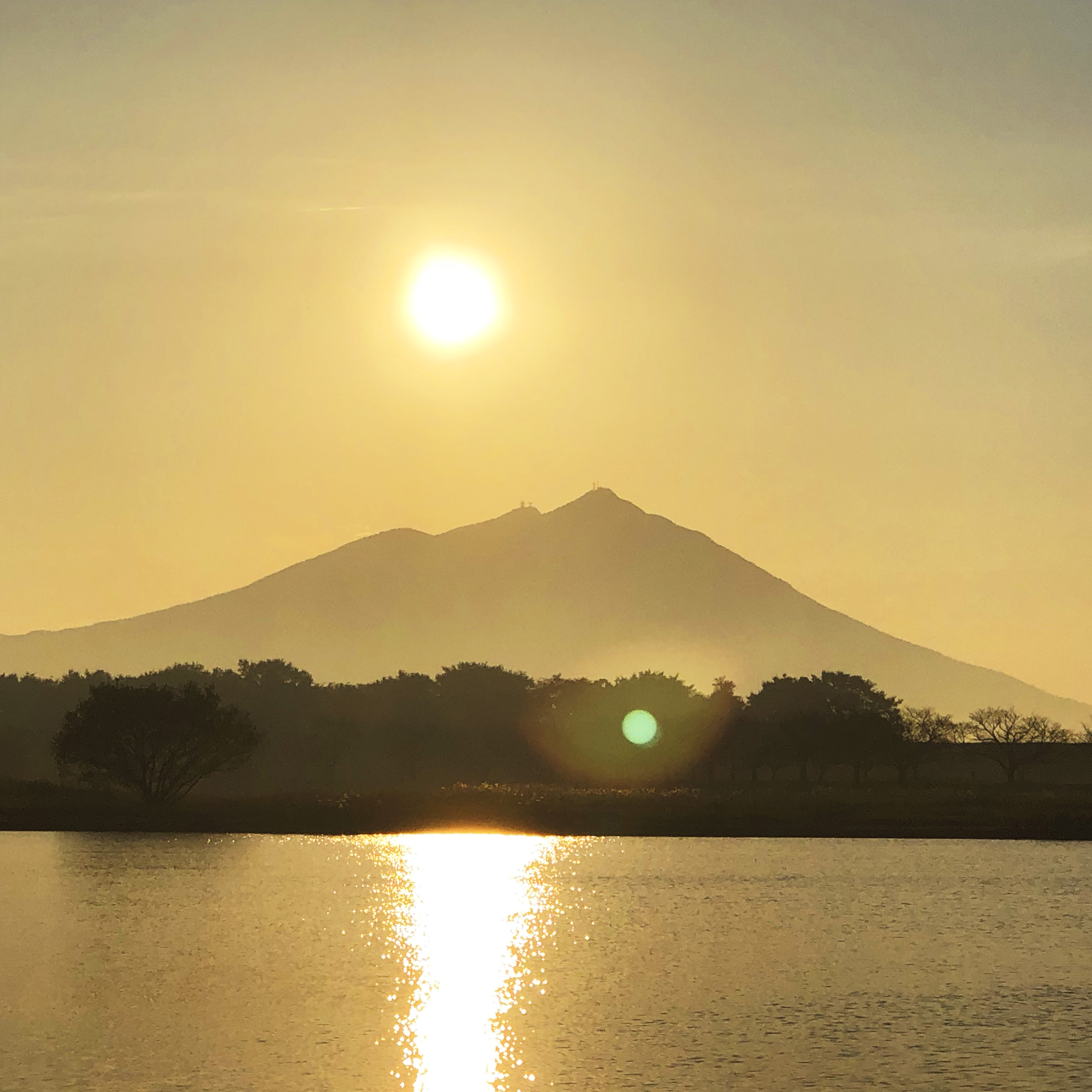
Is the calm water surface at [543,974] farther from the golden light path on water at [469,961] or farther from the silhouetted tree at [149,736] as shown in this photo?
the silhouetted tree at [149,736]

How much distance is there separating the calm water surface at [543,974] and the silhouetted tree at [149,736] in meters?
28.9

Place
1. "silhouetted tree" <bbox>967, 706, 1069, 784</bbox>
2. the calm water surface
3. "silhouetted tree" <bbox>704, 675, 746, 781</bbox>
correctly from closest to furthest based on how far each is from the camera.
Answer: the calm water surface, "silhouetted tree" <bbox>704, 675, 746, 781</bbox>, "silhouetted tree" <bbox>967, 706, 1069, 784</bbox>

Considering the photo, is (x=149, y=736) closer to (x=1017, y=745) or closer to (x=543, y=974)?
(x=543, y=974)

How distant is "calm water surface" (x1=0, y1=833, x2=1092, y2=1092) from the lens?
36.7m

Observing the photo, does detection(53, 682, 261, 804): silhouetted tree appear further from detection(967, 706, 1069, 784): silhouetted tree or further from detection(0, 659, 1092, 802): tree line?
detection(967, 706, 1069, 784): silhouetted tree

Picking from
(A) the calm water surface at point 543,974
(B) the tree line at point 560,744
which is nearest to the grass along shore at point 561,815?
(B) the tree line at point 560,744

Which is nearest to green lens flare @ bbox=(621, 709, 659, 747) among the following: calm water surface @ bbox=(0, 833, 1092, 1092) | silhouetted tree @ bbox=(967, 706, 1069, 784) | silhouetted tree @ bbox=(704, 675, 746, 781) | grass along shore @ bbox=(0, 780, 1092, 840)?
silhouetted tree @ bbox=(704, 675, 746, 781)

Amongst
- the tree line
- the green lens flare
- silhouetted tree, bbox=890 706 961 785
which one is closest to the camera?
the tree line

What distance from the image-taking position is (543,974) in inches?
2040

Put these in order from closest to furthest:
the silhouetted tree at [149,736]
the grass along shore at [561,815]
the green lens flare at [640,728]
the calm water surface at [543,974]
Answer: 1. the calm water surface at [543,974]
2. the grass along shore at [561,815]
3. the silhouetted tree at [149,736]
4. the green lens flare at [640,728]

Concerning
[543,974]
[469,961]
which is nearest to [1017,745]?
[469,961]

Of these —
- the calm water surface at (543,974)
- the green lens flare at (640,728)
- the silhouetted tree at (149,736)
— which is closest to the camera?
the calm water surface at (543,974)

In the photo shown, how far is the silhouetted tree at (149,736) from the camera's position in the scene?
12331 cm

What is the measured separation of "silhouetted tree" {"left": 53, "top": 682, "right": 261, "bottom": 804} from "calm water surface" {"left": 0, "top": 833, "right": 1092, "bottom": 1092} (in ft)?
94.7
